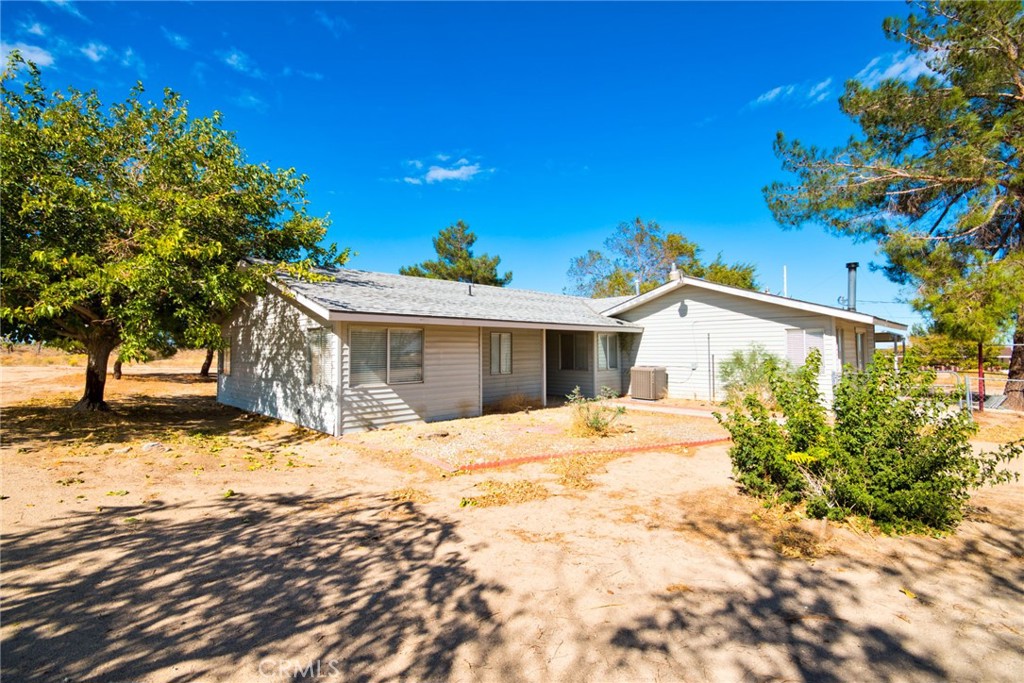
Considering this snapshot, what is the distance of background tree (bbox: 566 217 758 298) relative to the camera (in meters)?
34.2

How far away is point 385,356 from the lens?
10195 mm

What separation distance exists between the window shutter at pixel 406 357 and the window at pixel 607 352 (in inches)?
288

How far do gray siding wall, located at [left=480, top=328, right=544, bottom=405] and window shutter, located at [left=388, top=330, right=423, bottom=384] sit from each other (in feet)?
9.34

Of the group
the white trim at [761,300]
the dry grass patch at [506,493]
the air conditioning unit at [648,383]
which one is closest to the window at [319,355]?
the dry grass patch at [506,493]

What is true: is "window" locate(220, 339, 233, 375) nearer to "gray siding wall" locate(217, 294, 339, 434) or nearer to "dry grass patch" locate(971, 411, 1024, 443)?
"gray siding wall" locate(217, 294, 339, 434)

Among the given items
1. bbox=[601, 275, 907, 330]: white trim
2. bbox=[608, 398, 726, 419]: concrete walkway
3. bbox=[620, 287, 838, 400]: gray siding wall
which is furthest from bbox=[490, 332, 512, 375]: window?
bbox=[620, 287, 838, 400]: gray siding wall

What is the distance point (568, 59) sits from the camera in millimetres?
14336

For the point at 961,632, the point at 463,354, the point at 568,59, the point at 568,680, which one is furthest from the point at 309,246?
the point at 961,632

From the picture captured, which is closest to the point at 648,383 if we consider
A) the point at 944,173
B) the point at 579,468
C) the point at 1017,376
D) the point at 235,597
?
the point at 579,468

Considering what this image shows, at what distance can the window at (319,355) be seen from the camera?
964 centimetres

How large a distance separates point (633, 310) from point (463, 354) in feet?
25.5

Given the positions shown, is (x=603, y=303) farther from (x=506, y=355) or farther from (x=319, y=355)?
(x=319, y=355)

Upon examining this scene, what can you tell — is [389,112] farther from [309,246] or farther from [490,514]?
[490,514]

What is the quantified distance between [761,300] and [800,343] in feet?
5.31
